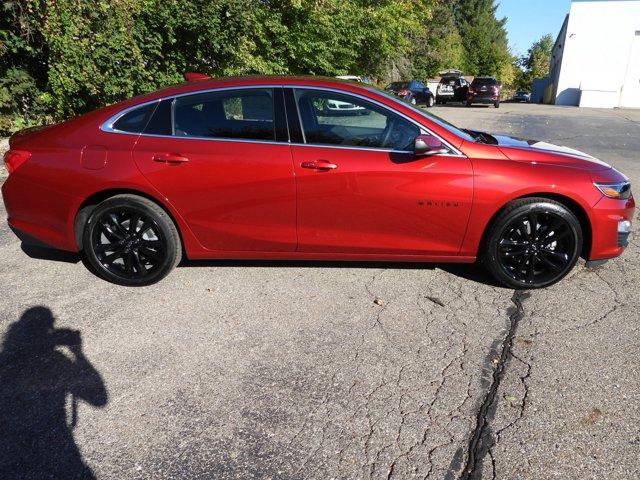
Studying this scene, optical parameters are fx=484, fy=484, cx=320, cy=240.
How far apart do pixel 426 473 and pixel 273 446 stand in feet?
2.31

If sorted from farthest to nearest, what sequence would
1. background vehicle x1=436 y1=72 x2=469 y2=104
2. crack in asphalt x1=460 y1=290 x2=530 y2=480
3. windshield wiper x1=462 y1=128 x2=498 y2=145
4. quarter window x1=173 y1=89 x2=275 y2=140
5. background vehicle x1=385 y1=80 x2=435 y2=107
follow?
background vehicle x1=436 y1=72 x2=469 y2=104, background vehicle x1=385 y1=80 x2=435 y2=107, windshield wiper x1=462 y1=128 x2=498 y2=145, quarter window x1=173 y1=89 x2=275 y2=140, crack in asphalt x1=460 y1=290 x2=530 y2=480

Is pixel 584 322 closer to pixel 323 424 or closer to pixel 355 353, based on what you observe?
pixel 355 353

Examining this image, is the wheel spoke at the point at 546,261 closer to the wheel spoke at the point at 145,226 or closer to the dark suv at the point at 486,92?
the wheel spoke at the point at 145,226

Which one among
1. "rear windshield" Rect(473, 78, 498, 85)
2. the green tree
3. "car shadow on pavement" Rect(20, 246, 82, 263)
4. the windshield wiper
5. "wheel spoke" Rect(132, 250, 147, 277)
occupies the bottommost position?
"car shadow on pavement" Rect(20, 246, 82, 263)

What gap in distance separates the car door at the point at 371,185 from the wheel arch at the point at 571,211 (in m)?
0.20

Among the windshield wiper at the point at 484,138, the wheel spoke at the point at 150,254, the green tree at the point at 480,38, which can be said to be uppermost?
the green tree at the point at 480,38

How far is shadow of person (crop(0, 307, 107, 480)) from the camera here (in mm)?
2184

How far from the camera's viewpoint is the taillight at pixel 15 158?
149 inches

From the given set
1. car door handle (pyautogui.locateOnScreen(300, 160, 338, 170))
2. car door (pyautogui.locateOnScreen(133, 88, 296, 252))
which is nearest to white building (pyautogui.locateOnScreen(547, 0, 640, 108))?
car door handle (pyautogui.locateOnScreen(300, 160, 338, 170))

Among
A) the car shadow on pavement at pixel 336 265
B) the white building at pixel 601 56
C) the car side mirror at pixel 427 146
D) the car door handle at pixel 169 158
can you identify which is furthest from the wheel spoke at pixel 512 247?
the white building at pixel 601 56

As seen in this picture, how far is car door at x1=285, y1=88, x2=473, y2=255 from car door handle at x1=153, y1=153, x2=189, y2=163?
0.83 metres

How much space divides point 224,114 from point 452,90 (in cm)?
2849

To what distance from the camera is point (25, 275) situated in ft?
13.3

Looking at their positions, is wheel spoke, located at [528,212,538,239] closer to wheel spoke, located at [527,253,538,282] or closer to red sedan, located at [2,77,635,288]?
red sedan, located at [2,77,635,288]
